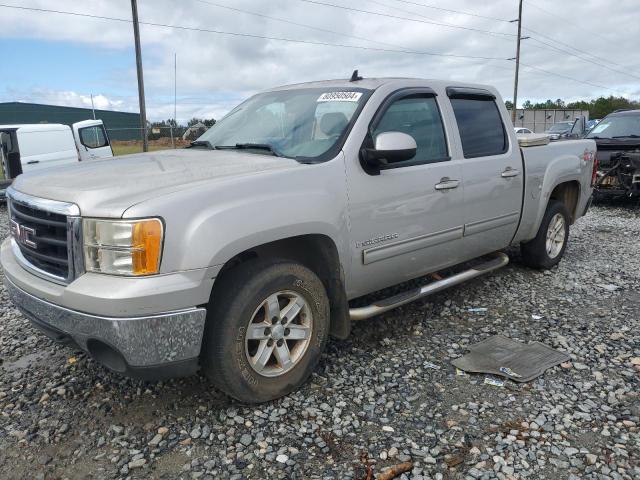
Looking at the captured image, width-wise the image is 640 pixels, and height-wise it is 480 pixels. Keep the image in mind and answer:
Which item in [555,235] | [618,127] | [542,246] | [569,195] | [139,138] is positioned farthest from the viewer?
[139,138]

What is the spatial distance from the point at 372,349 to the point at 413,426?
38.7 inches

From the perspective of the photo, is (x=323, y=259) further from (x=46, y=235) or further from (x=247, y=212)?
(x=46, y=235)

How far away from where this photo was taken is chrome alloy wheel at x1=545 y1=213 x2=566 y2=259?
5.67 meters

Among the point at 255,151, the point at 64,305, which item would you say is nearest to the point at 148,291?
the point at 64,305

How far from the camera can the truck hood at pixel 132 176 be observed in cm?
261

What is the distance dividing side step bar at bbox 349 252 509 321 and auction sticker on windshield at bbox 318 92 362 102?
1.44 m

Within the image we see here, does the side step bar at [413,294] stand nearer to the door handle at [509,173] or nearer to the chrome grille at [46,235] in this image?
the door handle at [509,173]

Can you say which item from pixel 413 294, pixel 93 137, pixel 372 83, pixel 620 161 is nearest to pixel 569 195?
pixel 413 294

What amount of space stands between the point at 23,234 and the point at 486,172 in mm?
3429

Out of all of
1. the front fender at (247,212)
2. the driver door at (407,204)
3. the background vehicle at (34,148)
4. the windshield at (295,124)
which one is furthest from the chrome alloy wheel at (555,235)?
the background vehicle at (34,148)

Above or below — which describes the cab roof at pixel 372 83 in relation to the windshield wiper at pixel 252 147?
above

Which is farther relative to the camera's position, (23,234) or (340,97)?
(340,97)

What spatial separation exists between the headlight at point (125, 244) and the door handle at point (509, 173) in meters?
3.19

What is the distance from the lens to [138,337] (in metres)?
2.53
